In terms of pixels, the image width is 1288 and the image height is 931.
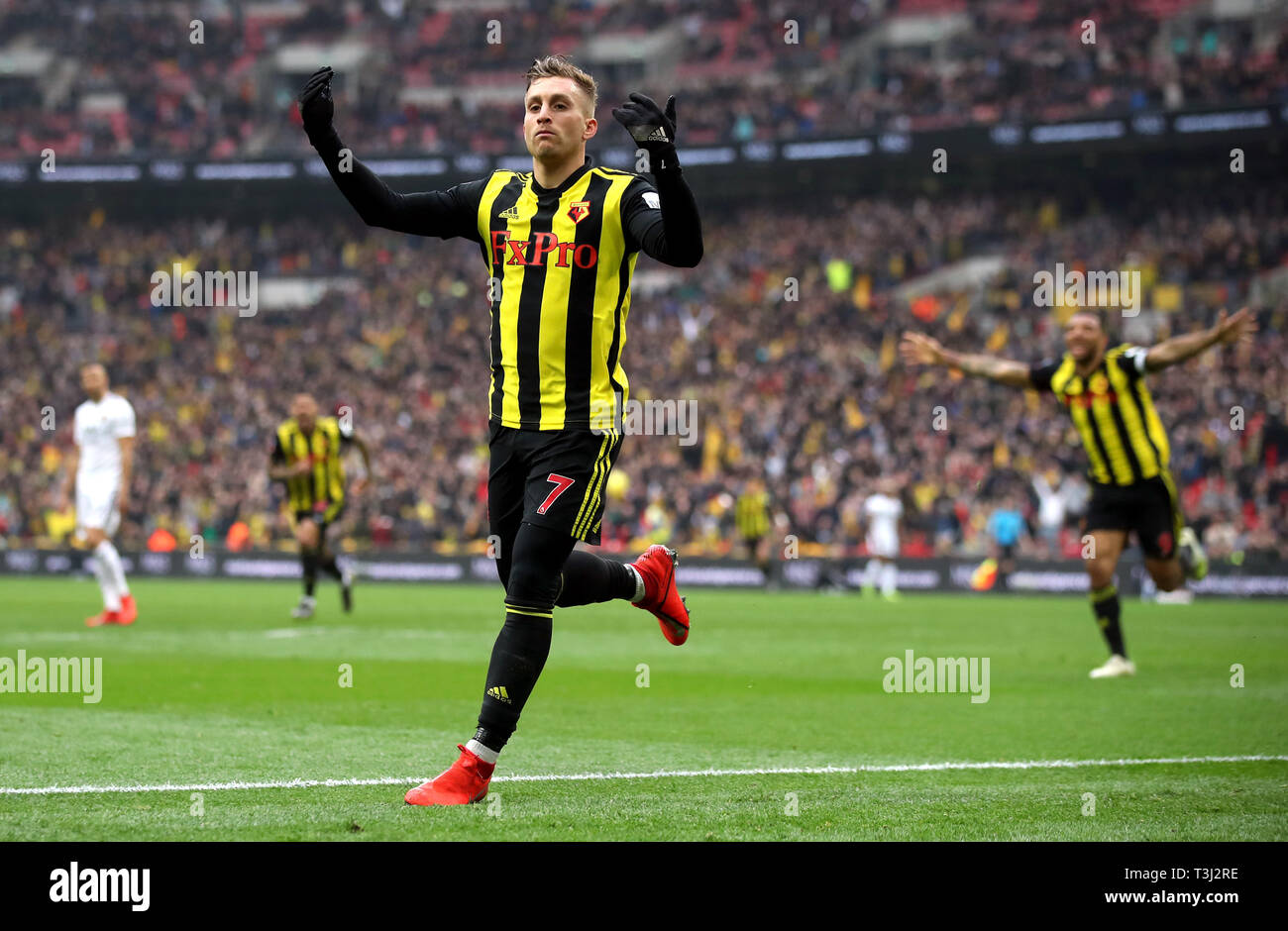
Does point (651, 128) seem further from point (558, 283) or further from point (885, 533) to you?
point (885, 533)

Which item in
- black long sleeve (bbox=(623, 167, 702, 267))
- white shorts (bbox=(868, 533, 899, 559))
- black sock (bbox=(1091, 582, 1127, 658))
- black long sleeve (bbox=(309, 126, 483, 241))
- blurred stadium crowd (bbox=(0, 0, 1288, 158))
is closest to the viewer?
black long sleeve (bbox=(623, 167, 702, 267))

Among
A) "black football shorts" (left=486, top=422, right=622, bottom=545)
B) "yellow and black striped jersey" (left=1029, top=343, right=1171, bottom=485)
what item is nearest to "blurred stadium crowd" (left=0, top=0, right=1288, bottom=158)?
"yellow and black striped jersey" (left=1029, top=343, right=1171, bottom=485)

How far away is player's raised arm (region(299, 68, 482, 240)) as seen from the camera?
5.86m

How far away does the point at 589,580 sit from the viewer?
669cm

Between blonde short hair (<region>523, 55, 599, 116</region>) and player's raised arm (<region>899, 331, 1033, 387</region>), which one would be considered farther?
player's raised arm (<region>899, 331, 1033, 387</region>)

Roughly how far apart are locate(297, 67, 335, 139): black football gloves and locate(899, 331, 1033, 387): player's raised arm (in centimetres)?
554

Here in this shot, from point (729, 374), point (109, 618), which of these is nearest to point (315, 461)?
point (109, 618)

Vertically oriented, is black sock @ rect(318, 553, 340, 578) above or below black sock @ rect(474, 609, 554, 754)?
below

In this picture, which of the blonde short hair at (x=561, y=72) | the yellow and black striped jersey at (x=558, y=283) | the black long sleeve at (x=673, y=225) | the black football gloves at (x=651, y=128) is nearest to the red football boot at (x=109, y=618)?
the yellow and black striped jersey at (x=558, y=283)

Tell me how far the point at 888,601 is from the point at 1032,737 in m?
A: 16.5

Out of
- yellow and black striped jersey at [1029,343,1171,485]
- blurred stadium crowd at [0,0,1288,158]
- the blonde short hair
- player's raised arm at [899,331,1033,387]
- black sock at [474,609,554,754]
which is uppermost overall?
blurred stadium crowd at [0,0,1288,158]

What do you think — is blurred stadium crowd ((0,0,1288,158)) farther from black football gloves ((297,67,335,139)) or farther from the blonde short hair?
black football gloves ((297,67,335,139))

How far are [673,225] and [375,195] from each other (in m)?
1.39
